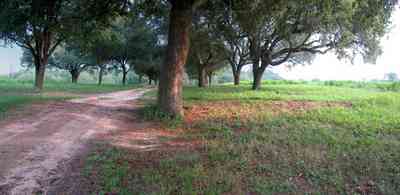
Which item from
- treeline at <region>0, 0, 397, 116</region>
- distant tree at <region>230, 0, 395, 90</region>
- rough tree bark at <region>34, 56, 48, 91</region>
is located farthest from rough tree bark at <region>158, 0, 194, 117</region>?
rough tree bark at <region>34, 56, 48, 91</region>

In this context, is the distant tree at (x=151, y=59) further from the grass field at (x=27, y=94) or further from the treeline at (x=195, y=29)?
the grass field at (x=27, y=94)

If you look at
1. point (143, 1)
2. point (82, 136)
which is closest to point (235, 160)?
point (82, 136)

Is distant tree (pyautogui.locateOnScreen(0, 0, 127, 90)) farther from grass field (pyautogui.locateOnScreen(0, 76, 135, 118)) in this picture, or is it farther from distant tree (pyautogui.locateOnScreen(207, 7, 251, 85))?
distant tree (pyautogui.locateOnScreen(207, 7, 251, 85))

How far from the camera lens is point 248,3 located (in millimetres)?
8734

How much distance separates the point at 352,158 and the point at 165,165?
3.00 metres

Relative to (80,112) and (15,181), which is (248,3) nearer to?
(80,112)

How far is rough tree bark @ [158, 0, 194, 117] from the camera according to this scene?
7.56 meters

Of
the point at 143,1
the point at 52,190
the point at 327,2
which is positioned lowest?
the point at 52,190

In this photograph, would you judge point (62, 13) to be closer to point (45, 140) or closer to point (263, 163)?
point (45, 140)

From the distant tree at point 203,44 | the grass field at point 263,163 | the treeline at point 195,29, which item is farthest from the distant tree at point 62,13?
the distant tree at point 203,44

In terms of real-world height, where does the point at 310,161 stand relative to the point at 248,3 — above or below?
below

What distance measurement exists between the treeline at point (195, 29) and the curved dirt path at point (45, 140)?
199 cm

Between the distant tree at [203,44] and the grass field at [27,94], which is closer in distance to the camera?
the grass field at [27,94]

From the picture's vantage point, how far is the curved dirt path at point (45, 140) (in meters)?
3.36
